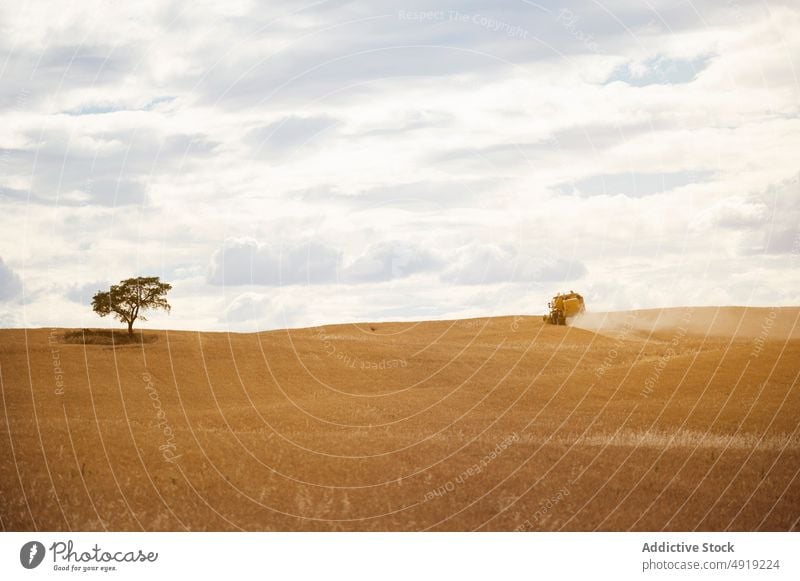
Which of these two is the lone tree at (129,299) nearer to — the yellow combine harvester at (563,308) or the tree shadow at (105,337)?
the tree shadow at (105,337)

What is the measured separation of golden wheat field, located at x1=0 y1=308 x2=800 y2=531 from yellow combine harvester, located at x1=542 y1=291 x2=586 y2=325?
88.4 feet

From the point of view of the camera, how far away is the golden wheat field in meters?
20.7

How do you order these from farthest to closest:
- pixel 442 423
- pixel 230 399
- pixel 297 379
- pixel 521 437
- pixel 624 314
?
pixel 624 314 → pixel 297 379 → pixel 230 399 → pixel 442 423 → pixel 521 437

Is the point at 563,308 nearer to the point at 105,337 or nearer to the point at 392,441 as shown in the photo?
the point at 105,337

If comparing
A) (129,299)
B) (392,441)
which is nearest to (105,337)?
(129,299)

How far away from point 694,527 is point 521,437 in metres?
7.51

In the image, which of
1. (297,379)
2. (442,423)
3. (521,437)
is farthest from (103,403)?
(521,437)

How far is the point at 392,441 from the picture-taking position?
87.2ft

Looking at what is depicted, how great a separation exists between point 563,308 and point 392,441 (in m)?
52.2

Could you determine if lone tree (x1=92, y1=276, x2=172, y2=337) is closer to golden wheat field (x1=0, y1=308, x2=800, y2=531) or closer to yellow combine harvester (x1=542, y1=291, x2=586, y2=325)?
golden wheat field (x1=0, y1=308, x2=800, y2=531)

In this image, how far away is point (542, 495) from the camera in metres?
20.8

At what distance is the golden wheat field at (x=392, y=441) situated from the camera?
20.7 m

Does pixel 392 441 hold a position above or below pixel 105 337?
below

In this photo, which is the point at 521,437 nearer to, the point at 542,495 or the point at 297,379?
the point at 542,495
